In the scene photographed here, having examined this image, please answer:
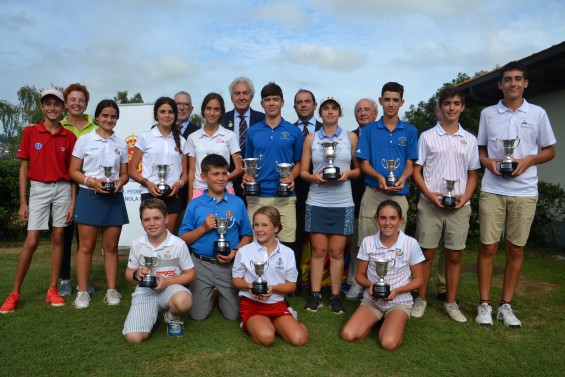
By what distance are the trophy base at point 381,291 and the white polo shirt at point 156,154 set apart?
2.25 meters

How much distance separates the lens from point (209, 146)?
16.2 feet

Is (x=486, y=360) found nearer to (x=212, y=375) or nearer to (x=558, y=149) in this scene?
(x=212, y=375)

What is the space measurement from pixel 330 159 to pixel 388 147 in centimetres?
58

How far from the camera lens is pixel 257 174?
4.90 meters

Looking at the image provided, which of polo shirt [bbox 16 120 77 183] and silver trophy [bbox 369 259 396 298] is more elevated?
polo shirt [bbox 16 120 77 183]

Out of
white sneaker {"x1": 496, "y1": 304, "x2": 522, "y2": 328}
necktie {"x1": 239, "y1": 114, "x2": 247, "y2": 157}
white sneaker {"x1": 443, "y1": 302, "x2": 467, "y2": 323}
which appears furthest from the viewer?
necktie {"x1": 239, "y1": 114, "x2": 247, "y2": 157}

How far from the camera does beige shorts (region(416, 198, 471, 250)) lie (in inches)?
176

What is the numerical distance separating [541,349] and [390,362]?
126cm

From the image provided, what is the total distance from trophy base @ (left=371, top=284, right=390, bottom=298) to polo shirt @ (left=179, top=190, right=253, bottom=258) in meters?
1.32

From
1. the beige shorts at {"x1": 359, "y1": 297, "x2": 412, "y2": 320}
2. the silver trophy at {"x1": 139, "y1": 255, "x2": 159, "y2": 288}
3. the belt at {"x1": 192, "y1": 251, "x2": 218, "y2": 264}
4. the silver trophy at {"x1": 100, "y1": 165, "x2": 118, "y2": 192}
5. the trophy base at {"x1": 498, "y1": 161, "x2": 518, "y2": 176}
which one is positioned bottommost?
the beige shorts at {"x1": 359, "y1": 297, "x2": 412, "y2": 320}

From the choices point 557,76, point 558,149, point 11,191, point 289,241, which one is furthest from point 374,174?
point 11,191

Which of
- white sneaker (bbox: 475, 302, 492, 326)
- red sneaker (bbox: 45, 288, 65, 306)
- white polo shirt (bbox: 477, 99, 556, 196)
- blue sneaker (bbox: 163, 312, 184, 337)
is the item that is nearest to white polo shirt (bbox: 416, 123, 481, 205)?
white polo shirt (bbox: 477, 99, 556, 196)

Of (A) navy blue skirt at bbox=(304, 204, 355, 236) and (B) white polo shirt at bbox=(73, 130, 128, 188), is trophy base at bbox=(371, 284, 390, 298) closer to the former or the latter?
(A) navy blue skirt at bbox=(304, 204, 355, 236)

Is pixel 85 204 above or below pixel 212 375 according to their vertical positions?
above
